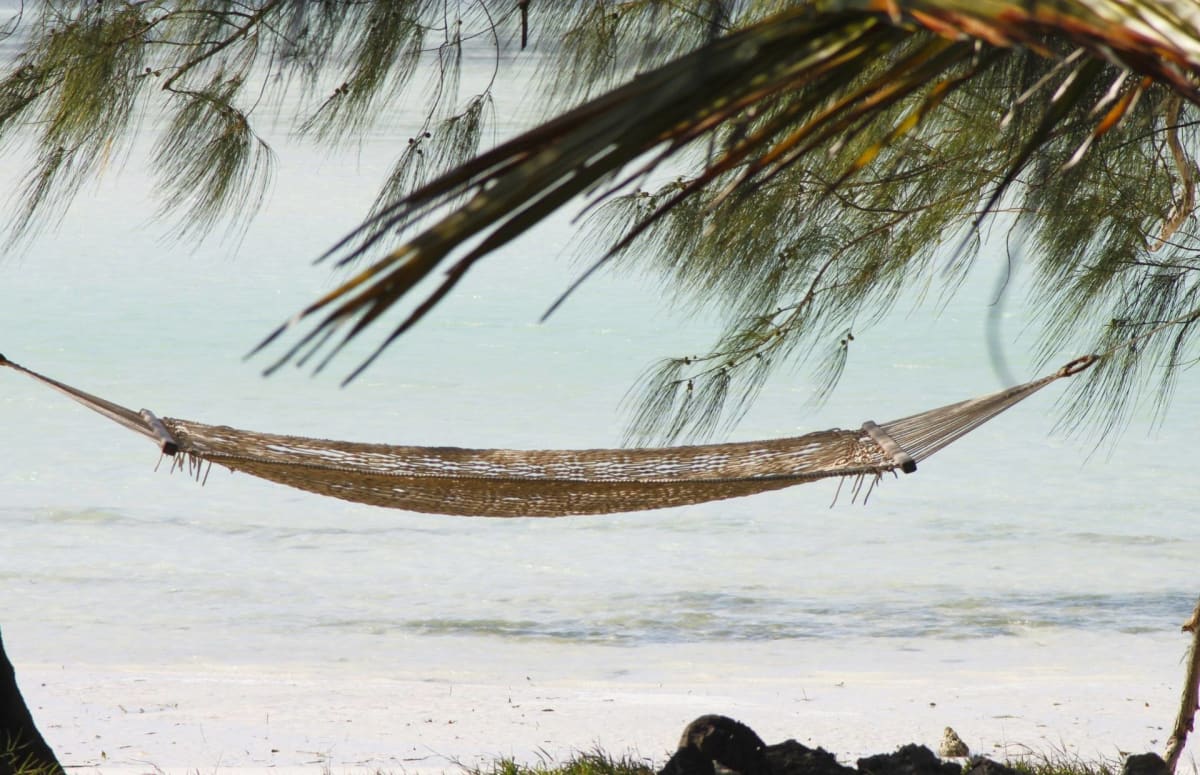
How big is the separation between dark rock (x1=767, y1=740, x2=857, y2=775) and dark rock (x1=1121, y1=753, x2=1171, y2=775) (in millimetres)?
389

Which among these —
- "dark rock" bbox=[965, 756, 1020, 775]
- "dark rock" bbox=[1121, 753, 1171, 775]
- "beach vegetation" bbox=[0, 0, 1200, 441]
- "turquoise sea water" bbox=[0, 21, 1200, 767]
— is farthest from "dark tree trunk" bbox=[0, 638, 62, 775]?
"dark rock" bbox=[1121, 753, 1171, 775]

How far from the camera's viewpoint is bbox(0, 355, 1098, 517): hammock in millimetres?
1771

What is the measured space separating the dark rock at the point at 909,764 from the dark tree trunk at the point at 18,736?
115 centimetres

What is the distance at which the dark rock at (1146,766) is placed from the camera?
6.11 feet

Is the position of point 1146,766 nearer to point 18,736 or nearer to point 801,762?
point 801,762

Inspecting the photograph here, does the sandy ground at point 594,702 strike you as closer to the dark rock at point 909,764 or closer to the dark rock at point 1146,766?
the dark rock at point 1146,766

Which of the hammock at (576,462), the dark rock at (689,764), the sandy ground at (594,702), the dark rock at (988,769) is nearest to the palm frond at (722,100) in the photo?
the hammock at (576,462)

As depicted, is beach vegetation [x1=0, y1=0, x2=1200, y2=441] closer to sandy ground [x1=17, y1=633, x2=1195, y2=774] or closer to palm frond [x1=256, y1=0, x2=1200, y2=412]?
palm frond [x1=256, y1=0, x2=1200, y2=412]

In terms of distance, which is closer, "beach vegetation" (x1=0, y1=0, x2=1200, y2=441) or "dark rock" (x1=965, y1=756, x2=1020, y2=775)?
"beach vegetation" (x1=0, y1=0, x2=1200, y2=441)

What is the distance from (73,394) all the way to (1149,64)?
1.58m

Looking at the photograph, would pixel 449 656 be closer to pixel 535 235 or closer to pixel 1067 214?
pixel 1067 214

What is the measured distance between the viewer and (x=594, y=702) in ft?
10.4

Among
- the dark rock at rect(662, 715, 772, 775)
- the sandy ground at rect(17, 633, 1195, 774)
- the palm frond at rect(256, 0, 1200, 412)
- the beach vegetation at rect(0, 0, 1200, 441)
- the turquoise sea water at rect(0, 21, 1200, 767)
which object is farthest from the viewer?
the turquoise sea water at rect(0, 21, 1200, 767)

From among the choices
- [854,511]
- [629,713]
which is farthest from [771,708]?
[854,511]
